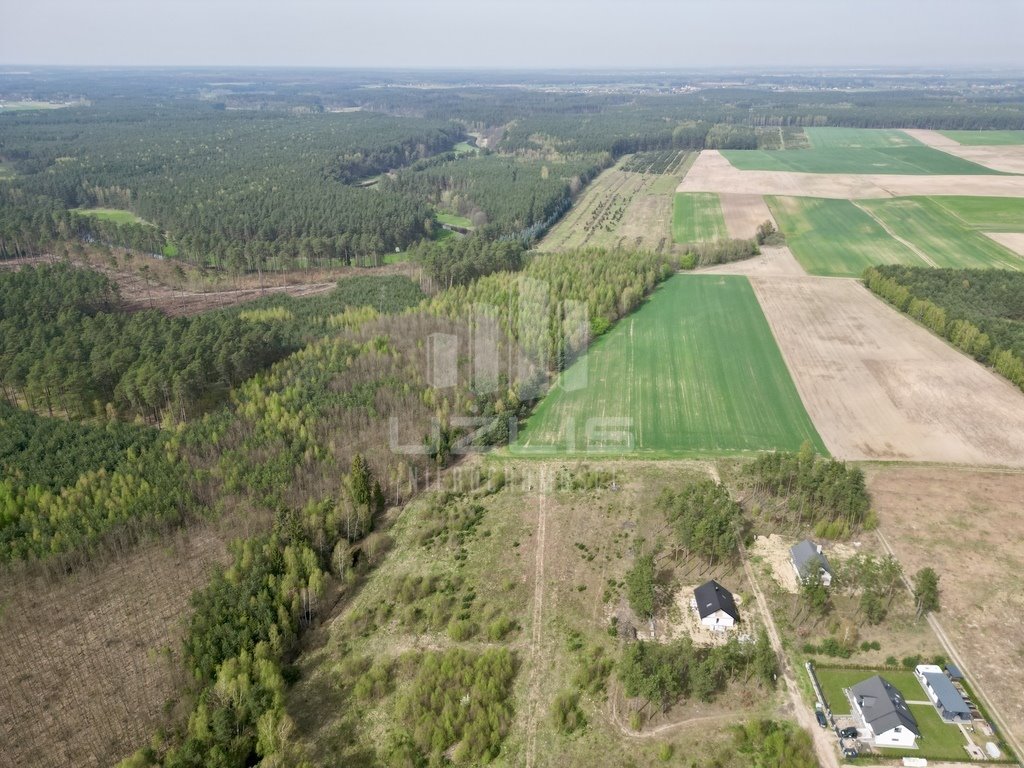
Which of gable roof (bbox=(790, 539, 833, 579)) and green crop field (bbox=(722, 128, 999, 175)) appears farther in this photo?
green crop field (bbox=(722, 128, 999, 175))

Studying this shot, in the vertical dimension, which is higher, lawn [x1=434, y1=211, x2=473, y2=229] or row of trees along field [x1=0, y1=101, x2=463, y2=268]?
row of trees along field [x1=0, y1=101, x2=463, y2=268]

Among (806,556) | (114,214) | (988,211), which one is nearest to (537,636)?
(806,556)

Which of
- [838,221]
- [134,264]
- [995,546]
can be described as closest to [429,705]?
[995,546]

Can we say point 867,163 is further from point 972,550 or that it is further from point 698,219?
point 972,550

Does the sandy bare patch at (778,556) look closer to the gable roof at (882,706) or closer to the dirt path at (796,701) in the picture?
the dirt path at (796,701)

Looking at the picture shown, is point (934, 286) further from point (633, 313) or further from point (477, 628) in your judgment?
point (477, 628)

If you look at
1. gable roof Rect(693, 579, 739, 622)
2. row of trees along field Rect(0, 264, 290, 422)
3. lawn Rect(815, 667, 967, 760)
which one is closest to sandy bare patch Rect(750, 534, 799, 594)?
gable roof Rect(693, 579, 739, 622)

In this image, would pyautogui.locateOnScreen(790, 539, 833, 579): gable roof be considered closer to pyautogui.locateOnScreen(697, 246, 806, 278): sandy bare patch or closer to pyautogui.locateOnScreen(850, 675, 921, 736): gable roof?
pyautogui.locateOnScreen(850, 675, 921, 736): gable roof
